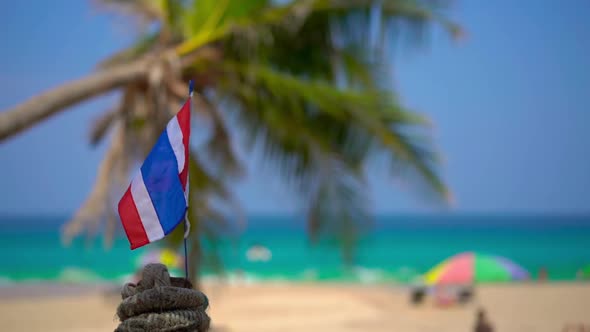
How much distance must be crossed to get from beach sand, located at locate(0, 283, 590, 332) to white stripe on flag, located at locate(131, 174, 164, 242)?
40.4ft

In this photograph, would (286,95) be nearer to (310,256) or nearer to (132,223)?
(132,223)

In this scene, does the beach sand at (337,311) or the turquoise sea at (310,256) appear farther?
the turquoise sea at (310,256)

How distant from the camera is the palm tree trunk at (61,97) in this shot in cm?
587

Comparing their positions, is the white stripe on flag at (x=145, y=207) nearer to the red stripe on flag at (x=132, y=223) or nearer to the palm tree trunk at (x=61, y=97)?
the red stripe on flag at (x=132, y=223)

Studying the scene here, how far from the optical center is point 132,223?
127 inches

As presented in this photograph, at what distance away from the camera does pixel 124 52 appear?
11242mm

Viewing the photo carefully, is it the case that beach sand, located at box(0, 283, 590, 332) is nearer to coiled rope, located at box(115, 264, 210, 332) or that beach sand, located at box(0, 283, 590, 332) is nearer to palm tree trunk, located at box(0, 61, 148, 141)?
palm tree trunk, located at box(0, 61, 148, 141)

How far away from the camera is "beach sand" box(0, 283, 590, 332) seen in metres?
17.2

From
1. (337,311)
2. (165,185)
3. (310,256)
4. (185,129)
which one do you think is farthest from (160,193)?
(310,256)

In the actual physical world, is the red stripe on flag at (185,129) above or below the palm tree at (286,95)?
below

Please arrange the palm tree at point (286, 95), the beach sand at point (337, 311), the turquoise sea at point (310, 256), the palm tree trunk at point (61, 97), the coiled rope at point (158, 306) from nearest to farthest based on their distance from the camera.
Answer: the coiled rope at point (158, 306) → the palm tree trunk at point (61, 97) → the palm tree at point (286, 95) → the beach sand at point (337, 311) → the turquoise sea at point (310, 256)

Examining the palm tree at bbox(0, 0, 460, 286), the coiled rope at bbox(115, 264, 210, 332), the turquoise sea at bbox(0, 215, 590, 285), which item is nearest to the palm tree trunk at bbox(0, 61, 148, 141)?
the palm tree at bbox(0, 0, 460, 286)

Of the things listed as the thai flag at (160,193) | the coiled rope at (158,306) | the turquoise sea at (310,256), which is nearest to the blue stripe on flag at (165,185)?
the thai flag at (160,193)

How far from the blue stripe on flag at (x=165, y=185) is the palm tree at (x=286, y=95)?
14.0ft
